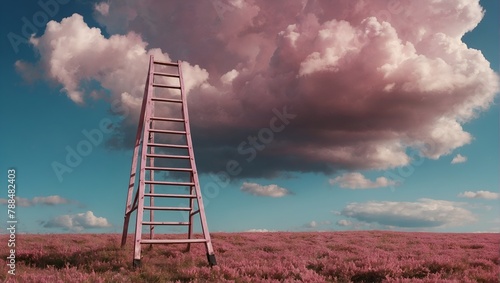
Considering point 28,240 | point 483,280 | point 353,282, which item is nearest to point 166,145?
point 353,282

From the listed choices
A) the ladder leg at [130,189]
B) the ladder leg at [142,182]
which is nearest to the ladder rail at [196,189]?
the ladder leg at [142,182]

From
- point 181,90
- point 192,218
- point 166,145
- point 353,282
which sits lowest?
point 353,282

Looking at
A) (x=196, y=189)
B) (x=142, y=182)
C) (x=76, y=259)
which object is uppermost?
(x=142, y=182)

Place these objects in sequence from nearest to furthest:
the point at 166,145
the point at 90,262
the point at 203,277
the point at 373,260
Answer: the point at 203,277 < the point at 373,260 < the point at 90,262 < the point at 166,145

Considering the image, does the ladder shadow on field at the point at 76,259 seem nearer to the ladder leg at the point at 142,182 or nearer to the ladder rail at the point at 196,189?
the ladder leg at the point at 142,182

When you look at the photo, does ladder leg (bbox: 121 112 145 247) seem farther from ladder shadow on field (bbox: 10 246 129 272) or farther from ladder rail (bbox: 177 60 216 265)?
ladder rail (bbox: 177 60 216 265)

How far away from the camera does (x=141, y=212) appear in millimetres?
9914

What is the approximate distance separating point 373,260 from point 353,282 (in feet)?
4.22

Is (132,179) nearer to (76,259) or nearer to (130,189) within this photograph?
(130,189)

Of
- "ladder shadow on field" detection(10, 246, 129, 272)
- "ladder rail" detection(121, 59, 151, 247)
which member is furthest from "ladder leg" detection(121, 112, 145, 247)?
"ladder shadow on field" detection(10, 246, 129, 272)

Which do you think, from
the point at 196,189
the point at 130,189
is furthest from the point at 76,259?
the point at 196,189

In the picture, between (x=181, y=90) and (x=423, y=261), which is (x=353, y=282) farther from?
(x=181, y=90)

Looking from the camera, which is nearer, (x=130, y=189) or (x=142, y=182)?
(x=142, y=182)

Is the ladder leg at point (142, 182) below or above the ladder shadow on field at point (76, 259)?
above
